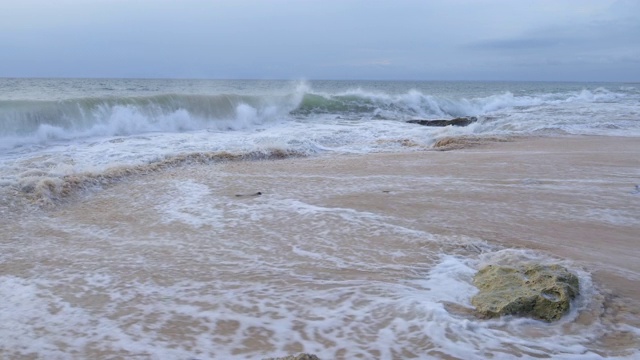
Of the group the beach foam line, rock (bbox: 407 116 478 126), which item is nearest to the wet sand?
the beach foam line

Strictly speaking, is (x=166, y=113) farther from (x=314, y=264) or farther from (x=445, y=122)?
(x=314, y=264)

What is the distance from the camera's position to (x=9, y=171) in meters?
8.13

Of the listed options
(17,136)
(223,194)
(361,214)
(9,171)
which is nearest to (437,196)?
(361,214)

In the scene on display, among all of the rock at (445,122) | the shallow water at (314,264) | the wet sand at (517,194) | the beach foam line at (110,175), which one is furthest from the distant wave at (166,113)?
the shallow water at (314,264)

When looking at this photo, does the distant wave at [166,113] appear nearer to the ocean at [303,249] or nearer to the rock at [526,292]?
the ocean at [303,249]

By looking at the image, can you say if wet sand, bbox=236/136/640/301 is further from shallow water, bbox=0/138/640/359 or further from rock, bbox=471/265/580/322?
rock, bbox=471/265/580/322

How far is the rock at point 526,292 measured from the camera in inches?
132

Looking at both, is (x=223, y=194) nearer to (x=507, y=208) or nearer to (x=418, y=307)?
(x=507, y=208)

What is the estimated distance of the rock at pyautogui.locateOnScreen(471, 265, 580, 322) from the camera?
3.35 metres

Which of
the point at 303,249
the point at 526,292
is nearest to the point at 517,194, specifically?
the point at 303,249

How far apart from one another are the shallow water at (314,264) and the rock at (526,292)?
9 cm

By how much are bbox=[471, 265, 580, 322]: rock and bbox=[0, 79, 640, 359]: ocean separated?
0.09 m

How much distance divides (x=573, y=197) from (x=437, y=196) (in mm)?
1660

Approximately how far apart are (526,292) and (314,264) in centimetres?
164
